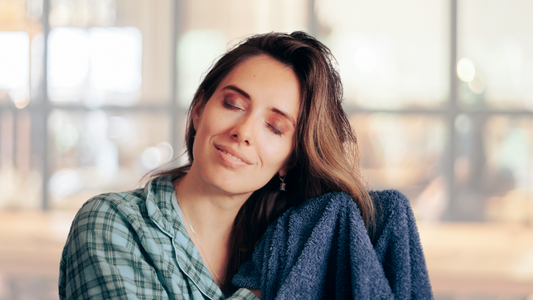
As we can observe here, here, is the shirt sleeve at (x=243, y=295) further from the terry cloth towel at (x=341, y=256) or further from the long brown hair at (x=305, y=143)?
the long brown hair at (x=305, y=143)

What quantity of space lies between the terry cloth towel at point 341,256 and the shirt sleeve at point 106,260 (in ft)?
0.56

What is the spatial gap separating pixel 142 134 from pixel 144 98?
165 mm

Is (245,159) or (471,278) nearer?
(245,159)

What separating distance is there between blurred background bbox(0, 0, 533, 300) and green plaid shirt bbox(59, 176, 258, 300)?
1.11 metres

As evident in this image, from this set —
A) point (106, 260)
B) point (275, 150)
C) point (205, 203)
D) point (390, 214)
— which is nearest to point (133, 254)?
point (106, 260)

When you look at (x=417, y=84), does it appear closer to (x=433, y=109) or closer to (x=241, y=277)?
(x=433, y=109)

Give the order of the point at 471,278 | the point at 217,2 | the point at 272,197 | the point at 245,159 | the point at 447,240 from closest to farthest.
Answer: the point at 245,159 → the point at 272,197 → the point at 471,278 → the point at 447,240 → the point at 217,2

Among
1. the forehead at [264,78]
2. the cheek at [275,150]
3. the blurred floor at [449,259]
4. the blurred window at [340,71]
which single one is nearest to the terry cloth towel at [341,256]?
the cheek at [275,150]

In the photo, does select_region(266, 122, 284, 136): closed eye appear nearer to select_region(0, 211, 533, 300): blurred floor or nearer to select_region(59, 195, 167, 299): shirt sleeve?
select_region(59, 195, 167, 299): shirt sleeve

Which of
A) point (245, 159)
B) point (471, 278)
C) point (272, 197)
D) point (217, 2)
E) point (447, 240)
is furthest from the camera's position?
point (217, 2)

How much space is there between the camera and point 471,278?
1559mm

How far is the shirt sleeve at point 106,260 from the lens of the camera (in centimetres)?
64

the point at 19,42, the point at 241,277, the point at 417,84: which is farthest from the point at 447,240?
the point at 19,42

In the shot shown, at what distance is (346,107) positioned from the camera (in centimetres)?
185
